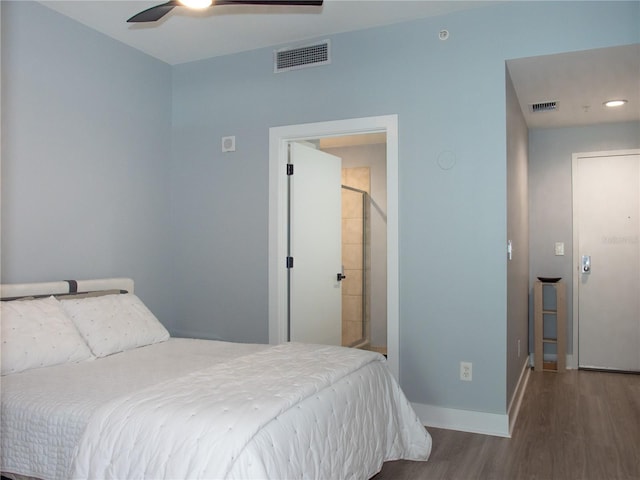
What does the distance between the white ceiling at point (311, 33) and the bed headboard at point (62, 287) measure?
1.73 m

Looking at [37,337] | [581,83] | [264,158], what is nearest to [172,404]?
[37,337]

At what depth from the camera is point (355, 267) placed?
19.5ft

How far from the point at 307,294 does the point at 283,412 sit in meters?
2.41

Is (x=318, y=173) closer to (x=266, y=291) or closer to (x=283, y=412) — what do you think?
(x=266, y=291)

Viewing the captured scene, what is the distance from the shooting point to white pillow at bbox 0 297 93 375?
2465 millimetres

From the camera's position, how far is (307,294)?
427cm

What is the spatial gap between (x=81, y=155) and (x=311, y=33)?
179cm

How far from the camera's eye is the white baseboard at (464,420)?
3314mm

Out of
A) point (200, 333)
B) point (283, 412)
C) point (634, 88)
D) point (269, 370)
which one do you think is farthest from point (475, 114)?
point (200, 333)

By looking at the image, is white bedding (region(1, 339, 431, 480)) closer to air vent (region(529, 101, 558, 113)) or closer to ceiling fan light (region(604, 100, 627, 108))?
air vent (region(529, 101, 558, 113))

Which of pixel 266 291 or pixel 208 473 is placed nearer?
pixel 208 473

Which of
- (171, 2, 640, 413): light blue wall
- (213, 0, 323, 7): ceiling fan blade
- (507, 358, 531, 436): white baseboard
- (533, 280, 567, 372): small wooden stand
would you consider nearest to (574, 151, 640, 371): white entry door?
(533, 280, 567, 372): small wooden stand

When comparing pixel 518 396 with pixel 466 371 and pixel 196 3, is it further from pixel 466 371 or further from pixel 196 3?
pixel 196 3

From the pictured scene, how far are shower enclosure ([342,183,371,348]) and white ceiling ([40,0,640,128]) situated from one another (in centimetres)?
220
